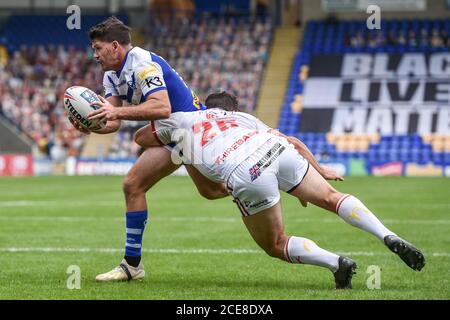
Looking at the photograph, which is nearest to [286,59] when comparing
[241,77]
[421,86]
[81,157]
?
[241,77]

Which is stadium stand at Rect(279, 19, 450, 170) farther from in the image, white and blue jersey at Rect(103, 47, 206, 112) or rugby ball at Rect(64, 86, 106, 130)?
rugby ball at Rect(64, 86, 106, 130)

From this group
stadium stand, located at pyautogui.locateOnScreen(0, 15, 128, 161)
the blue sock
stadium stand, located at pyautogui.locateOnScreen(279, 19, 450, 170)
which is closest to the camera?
the blue sock

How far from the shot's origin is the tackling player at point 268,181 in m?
7.55

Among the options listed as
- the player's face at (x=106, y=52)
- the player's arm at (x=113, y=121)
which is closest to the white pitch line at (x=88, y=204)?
the player's arm at (x=113, y=121)

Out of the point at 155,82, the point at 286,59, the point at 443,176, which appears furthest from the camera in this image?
the point at 286,59

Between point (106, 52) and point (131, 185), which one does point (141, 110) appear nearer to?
point (106, 52)

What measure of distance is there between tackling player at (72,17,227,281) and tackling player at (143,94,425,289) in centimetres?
48

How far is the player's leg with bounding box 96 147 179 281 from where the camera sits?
8.54 metres

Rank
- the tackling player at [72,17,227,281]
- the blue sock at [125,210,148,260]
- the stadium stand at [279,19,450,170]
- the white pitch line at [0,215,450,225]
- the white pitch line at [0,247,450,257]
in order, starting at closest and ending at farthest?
1. the tackling player at [72,17,227,281]
2. the blue sock at [125,210,148,260]
3. the white pitch line at [0,247,450,257]
4. the white pitch line at [0,215,450,225]
5. the stadium stand at [279,19,450,170]

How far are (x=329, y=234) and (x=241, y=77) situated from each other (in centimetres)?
3028

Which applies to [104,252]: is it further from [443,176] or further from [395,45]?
[395,45]

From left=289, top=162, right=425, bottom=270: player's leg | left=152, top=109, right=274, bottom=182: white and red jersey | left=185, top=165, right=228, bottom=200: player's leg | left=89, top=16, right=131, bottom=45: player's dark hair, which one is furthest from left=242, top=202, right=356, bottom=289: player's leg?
left=89, top=16, right=131, bottom=45: player's dark hair
